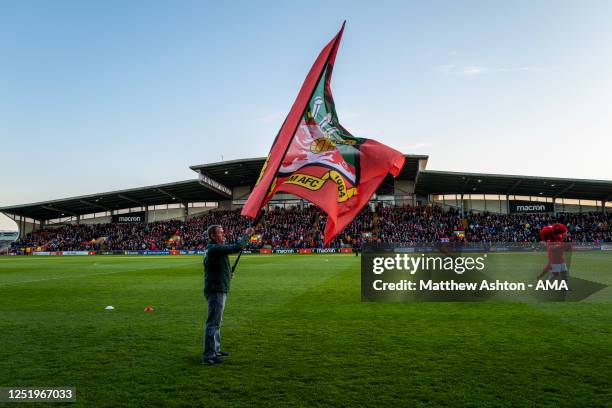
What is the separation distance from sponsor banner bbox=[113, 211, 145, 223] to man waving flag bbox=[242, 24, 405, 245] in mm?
72450

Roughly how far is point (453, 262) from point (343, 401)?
7786mm

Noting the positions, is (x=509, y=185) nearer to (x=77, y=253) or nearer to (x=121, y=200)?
(x=121, y=200)

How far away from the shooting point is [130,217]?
76688mm

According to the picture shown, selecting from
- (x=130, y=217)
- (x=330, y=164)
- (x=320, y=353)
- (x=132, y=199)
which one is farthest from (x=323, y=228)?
(x=320, y=353)

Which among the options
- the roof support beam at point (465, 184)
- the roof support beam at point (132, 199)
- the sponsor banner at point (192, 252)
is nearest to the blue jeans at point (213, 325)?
the sponsor banner at point (192, 252)

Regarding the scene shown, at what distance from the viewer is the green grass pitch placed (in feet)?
16.6

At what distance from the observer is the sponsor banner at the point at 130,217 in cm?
7612

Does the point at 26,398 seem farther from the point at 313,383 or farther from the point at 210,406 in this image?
the point at 313,383

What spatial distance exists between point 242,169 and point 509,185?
3659 cm

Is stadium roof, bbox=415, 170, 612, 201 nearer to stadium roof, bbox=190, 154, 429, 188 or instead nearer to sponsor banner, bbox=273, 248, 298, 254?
stadium roof, bbox=190, 154, 429, 188

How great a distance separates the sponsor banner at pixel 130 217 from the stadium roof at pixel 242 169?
1757 centimetres

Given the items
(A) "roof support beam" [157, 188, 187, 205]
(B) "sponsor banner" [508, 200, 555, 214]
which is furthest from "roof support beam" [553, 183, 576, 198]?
(A) "roof support beam" [157, 188, 187, 205]

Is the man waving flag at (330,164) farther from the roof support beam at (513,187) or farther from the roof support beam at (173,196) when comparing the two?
the roof support beam at (173,196)

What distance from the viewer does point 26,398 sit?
5.05 meters
